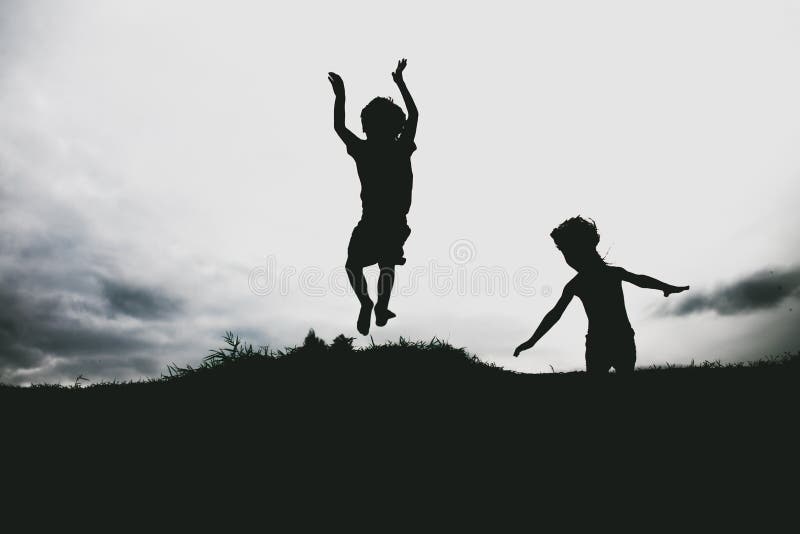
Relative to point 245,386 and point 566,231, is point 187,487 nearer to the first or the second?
point 245,386

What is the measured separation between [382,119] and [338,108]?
1.83ft

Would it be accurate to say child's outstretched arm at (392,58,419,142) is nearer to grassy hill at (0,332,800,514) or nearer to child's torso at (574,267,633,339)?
child's torso at (574,267,633,339)

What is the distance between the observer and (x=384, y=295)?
603 centimetres

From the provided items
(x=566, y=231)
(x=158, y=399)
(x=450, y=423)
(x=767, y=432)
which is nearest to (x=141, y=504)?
(x=158, y=399)

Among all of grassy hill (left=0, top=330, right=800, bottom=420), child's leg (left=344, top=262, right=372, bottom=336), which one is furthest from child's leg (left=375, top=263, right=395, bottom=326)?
grassy hill (left=0, top=330, right=800, bottom=420)

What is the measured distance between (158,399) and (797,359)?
9296 mm

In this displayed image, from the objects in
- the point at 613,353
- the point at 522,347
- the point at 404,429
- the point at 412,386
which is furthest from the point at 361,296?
the point at 613,353

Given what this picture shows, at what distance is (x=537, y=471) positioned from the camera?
13.5 feet

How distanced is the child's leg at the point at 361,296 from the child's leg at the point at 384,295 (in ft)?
0.42

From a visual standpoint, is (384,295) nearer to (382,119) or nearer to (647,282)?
(382,119)

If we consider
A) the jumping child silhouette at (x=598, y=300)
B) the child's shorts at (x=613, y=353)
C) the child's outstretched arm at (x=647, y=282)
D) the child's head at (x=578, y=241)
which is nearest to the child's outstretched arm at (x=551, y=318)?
the jumping child silhouette at (x=598, y=300)

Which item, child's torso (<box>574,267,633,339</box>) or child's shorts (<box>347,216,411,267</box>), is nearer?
child's torso (<box>574,267,633,339</box>)

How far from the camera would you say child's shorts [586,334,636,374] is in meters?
5.16

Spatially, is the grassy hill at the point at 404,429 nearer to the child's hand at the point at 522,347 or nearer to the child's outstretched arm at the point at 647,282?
the child's hand at the point at 522,347
